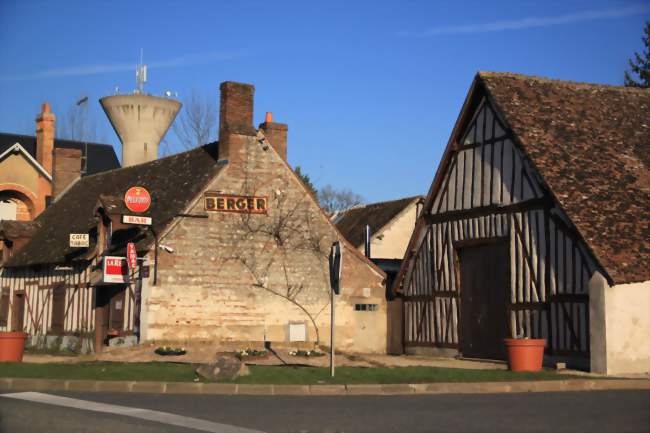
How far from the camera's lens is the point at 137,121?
49.7 meters

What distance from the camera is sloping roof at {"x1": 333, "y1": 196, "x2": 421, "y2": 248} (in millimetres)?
43594

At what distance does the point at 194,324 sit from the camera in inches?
1008

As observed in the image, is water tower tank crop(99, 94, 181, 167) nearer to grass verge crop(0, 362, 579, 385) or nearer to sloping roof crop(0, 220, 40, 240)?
sloping roof crop(0, 220, 40, 240)

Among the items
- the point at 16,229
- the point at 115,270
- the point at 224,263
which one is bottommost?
the point at 115,270

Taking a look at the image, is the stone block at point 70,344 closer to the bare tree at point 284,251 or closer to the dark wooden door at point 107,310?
the dark wooden door at point 107,310

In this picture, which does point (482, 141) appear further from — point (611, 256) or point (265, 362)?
point (265, 362)

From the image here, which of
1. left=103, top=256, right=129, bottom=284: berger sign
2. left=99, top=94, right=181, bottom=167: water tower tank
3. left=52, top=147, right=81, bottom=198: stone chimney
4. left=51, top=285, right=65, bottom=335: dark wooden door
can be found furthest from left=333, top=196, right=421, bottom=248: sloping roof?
left=103, top=256, right=129, bottom=284: berger sign

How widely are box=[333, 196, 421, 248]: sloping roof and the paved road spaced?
29.0 m

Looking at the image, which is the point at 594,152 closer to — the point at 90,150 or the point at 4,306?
the point at 4,306

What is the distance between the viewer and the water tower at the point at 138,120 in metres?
49.3

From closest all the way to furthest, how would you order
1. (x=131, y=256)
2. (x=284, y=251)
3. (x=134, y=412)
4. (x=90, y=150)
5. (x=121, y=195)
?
(x=134, y=412), (x=131, y=256), (x=284, y=251), (x=121, y=195), (x=90, y=150)

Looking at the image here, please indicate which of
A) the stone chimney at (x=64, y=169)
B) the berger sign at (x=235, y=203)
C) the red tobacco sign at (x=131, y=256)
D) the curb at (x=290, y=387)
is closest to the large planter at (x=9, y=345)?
the curb at (x=290, y=387)

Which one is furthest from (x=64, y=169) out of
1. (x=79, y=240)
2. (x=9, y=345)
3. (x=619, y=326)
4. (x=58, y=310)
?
(x=619, y=326)

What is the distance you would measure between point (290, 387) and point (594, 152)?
10783 mm
